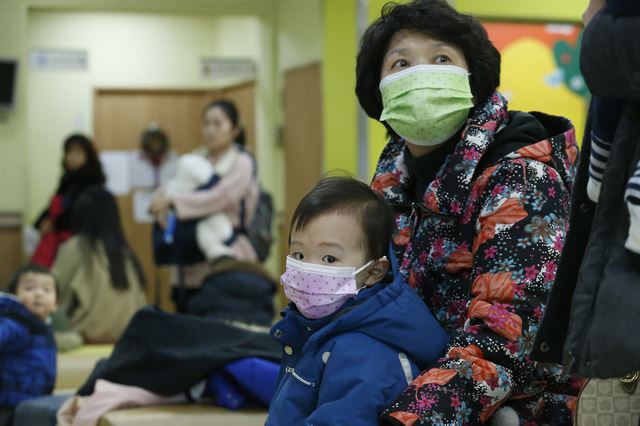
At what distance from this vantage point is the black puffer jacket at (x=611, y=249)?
1.45 meters

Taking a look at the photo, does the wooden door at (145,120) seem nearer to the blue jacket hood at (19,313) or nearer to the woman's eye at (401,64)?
the blue jacket hood at (19,313)

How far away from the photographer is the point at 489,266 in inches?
85.9

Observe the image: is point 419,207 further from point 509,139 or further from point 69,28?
point 69,28

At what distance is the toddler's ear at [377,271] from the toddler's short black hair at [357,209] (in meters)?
0.01

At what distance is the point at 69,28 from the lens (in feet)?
41.5

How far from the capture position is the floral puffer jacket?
208cm

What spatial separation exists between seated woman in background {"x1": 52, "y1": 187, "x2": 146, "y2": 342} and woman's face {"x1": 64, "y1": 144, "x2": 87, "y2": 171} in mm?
422

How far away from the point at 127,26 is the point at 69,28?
675 mm

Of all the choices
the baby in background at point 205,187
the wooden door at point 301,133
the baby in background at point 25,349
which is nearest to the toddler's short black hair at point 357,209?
the baby in background at point 25,349

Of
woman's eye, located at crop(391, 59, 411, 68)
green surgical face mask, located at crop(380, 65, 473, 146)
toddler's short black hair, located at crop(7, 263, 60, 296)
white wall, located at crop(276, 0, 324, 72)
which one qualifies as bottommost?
toddler's short black hair, located at crop(7, 263, 60, 296)

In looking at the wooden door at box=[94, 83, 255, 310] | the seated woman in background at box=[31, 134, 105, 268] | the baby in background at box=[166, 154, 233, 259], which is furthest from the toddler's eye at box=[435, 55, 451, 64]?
the wooden door at box=[94, 83, 255, 310]

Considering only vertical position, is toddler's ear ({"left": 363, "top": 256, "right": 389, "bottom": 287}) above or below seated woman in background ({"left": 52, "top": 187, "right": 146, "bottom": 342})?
above

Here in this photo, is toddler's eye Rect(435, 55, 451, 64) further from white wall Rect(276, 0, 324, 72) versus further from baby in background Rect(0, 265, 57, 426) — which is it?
white wall Rect(276, 0, 324, 72)

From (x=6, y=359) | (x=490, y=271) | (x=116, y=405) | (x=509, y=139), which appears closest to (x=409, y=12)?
(x=509, y=139)
